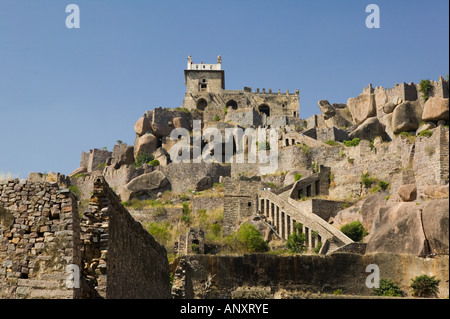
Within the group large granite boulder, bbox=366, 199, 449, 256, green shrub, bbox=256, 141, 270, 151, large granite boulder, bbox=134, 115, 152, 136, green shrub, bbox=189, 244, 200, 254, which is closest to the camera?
large granite boulder, bbox=366, 199, 449, 256

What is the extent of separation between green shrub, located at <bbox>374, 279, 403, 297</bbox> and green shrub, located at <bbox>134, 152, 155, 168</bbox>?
152ft

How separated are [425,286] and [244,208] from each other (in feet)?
78.4

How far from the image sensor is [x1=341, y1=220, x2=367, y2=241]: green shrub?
4009 cm

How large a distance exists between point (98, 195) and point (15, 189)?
1916 mm

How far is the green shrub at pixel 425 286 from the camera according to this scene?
81.4 feet

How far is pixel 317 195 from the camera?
5084 centimetres

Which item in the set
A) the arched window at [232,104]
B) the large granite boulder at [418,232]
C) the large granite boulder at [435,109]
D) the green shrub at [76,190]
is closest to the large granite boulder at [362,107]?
the large granite boulder at [435,109]

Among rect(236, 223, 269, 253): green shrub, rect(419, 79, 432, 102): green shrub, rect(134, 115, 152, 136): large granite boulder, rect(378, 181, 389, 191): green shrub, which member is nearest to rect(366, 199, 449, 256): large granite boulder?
rect(378, 181, 389, 191): green shrub

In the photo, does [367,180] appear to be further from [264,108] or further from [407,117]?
[264,108]

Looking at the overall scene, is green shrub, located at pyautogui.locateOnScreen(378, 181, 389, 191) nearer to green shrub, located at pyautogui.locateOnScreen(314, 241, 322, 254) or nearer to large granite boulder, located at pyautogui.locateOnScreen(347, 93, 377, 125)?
green shrub, located at pyautogui.locateOnScreen(314, 241, 322, 254)

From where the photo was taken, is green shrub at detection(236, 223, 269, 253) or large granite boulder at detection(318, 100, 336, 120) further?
large granite boulder at detection(318, 100, 336, 120)

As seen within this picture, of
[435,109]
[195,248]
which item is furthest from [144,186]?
[435,109]

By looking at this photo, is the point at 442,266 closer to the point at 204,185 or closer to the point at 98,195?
the point at 98,195
